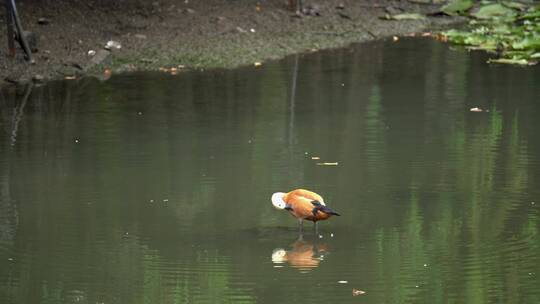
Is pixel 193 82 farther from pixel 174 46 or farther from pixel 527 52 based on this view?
pixel 527 52

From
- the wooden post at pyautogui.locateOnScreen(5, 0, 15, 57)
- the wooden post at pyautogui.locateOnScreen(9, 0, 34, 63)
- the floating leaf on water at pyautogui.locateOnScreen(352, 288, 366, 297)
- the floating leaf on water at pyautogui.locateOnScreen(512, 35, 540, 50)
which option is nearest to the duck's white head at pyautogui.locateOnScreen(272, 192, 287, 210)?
the floating leaf on water at pyautogui.locateOnScreen(352, 288, 366, 297)

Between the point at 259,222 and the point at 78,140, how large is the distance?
4010 millimetres

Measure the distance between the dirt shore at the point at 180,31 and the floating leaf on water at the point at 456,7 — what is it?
397 millimetres

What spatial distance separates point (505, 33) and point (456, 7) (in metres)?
3.39

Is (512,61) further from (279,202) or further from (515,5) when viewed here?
(279,202)

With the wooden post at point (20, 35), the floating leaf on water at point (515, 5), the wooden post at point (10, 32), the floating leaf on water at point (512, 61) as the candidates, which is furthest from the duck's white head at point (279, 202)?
the floating leaf on water at point (515, 5)

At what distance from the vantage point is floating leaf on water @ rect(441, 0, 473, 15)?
23.3 meters

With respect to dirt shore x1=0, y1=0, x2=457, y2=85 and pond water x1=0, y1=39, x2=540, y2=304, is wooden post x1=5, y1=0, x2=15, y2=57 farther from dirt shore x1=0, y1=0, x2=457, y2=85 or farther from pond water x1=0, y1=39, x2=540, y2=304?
pond water x1=0, y1=39, x2=540, y2=304

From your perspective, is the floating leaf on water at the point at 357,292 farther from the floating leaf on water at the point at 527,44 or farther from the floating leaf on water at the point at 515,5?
the floating leaf on water at the point at 515,5

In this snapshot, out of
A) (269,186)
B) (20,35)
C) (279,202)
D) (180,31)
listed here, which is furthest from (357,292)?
(180,31)

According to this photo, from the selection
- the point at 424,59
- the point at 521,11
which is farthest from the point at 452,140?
the point at 521,11

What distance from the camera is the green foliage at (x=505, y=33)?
720 inches

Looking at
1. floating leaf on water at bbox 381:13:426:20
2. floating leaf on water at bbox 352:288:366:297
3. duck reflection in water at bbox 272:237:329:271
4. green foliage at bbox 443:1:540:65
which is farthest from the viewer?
floating leaf on water at bbox 381:13:426:20

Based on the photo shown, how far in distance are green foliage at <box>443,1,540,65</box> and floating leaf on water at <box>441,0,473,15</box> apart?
0.21m
